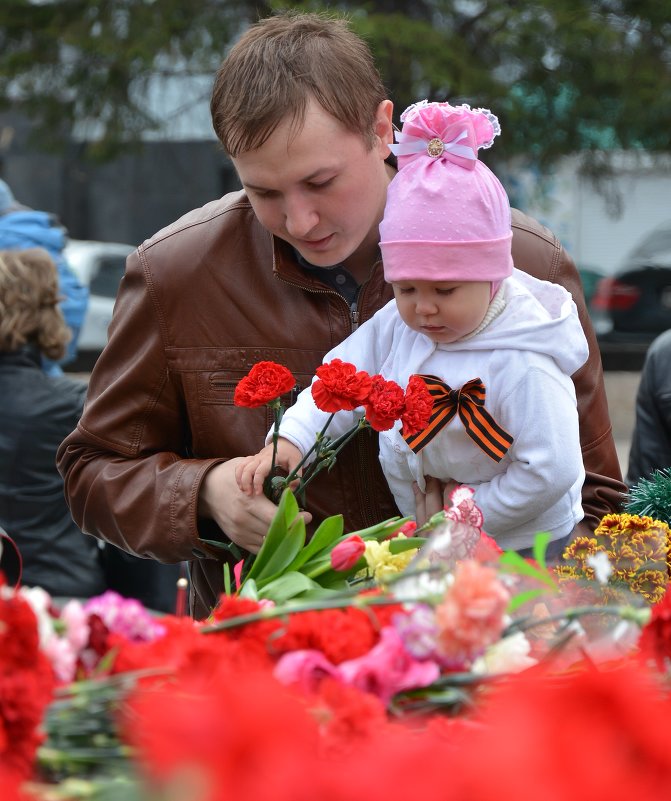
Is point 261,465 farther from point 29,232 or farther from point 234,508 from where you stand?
point 29,232

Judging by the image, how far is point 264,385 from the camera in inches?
73.7

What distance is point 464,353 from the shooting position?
2180mm

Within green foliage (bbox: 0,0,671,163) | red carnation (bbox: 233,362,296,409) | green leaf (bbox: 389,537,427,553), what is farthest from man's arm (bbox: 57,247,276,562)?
green foliage (bbox: 0,0,671,163)

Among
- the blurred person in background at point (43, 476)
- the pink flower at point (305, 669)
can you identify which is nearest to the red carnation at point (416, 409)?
the pink flower at point (305, 669)

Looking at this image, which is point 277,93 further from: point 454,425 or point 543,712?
point 543,712

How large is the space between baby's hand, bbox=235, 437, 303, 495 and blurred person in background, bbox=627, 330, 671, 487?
1.47m

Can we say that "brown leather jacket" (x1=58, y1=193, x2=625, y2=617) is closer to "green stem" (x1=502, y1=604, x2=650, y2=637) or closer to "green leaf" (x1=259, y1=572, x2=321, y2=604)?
"green leaf" (x1=259, y1=572, x2=321, y2=604)

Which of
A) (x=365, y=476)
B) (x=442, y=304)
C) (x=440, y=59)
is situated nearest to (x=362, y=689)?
(x=442, y=304)

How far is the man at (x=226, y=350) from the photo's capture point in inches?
86.2

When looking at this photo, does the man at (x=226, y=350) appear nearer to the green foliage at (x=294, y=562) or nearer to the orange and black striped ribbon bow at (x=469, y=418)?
the orange and black striped ribbon bow at (x=469, y=418)

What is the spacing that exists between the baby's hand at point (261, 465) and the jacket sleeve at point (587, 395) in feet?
1.91

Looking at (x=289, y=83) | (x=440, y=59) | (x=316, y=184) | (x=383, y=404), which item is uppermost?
(x=289, y=83)

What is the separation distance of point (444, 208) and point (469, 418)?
0.35 m

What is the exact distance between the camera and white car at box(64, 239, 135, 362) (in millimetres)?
11758
